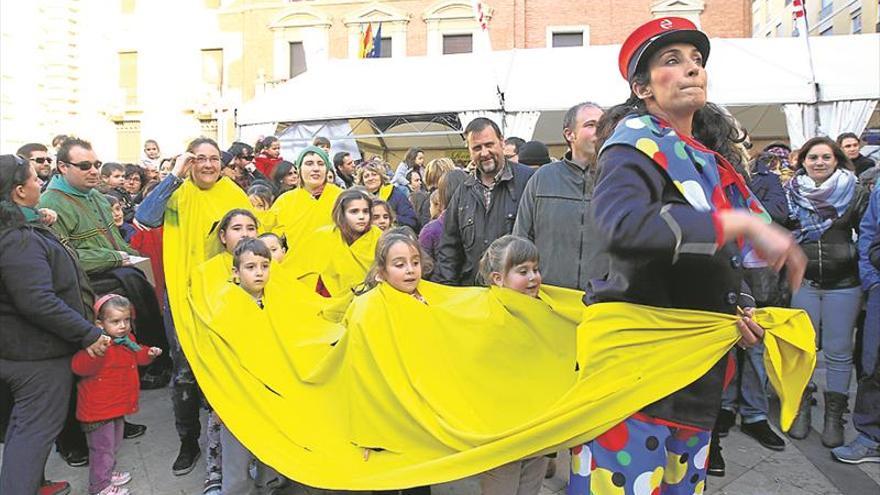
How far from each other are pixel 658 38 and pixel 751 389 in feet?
11.0

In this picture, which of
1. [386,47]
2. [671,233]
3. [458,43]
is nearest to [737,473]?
[671,233]

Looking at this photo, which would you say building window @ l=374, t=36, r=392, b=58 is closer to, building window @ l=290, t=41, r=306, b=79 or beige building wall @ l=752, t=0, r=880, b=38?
building window @ l=290, t=41, r=306, b=79

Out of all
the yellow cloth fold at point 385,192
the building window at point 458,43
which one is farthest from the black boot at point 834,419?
the building window at point 458,43

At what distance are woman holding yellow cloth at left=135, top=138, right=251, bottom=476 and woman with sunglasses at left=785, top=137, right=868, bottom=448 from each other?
383 centimetres

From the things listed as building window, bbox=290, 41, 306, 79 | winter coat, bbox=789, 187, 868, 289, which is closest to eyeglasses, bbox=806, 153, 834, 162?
winter coat, bbox=789, 187, 868, 289

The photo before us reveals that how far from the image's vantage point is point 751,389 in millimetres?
4410

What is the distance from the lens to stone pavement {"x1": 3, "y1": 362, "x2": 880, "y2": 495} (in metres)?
3.73

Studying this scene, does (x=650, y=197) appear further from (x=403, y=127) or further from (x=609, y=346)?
(x=403, y=127)

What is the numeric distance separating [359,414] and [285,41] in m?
27.6

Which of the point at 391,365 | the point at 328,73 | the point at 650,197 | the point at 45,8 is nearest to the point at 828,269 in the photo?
the point at 391,365

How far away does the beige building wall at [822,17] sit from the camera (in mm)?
24413

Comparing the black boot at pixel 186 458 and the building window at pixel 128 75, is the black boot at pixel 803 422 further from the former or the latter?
the building window at pixel 128 75

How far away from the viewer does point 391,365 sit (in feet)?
9.69

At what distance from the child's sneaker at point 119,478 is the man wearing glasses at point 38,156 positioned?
3.11 meters
